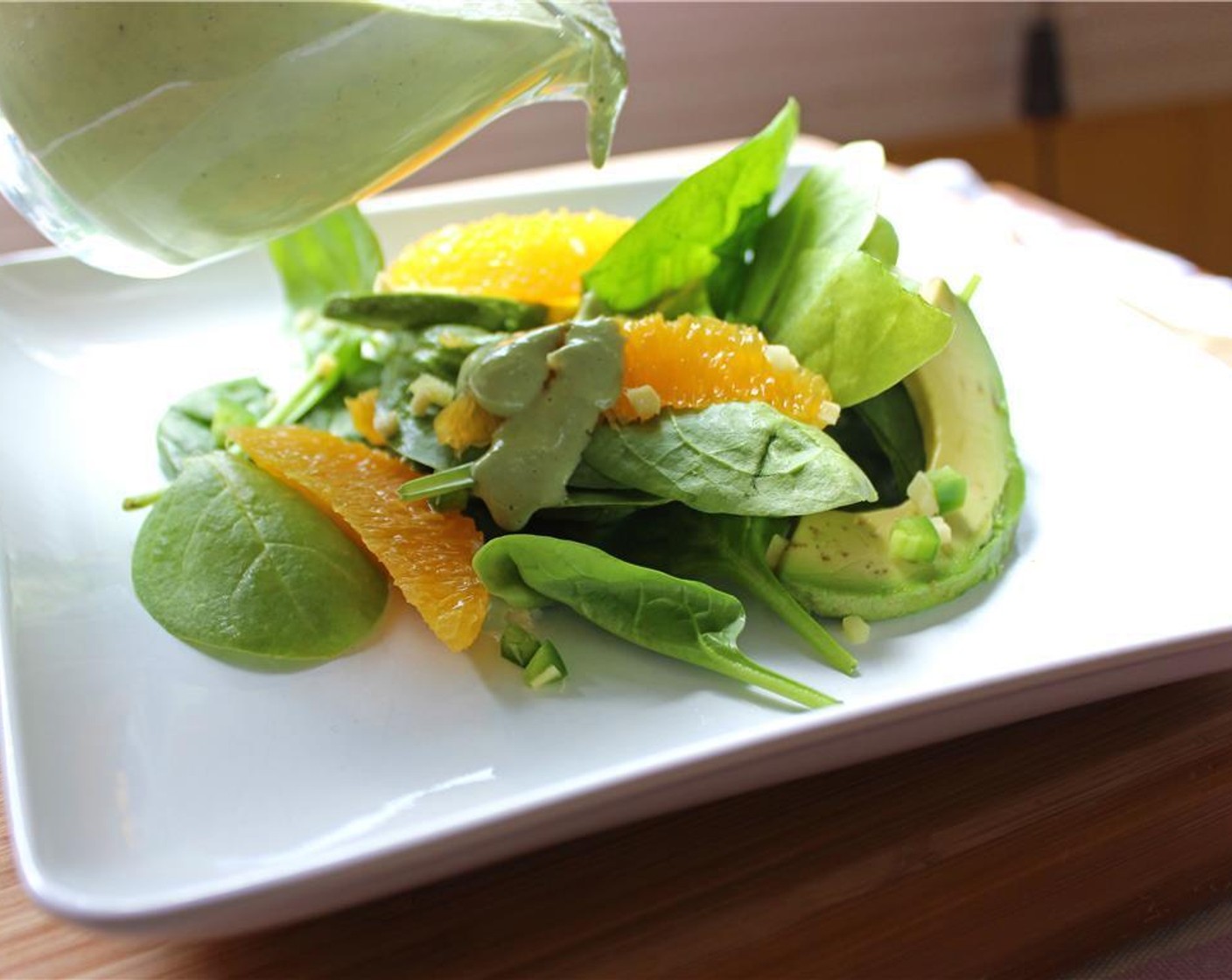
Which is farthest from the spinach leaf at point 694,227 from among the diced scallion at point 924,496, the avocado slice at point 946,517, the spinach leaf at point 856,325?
the diced scallion at point 924,496

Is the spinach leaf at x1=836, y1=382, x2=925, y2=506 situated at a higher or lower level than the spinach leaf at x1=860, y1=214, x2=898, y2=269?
lower

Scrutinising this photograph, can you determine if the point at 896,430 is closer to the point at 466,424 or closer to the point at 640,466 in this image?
the point at 640,466

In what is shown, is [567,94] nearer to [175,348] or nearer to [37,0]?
[37,0]

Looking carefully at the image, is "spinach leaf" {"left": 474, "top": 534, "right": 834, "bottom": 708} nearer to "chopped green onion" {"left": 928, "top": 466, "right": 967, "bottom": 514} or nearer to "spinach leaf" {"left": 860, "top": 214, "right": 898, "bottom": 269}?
"chopped green onion" {"left": 928, "top": 466, "right": 967, "bottom": 514}

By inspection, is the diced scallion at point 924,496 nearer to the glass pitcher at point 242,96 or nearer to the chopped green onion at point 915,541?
the chopped green onion at point 915,541

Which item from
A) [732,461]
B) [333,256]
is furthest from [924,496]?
[333,256]

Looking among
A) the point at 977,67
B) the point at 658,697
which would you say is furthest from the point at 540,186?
the point at 977,67

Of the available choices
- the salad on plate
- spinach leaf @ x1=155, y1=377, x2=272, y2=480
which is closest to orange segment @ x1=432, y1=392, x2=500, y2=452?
the salad on plate
